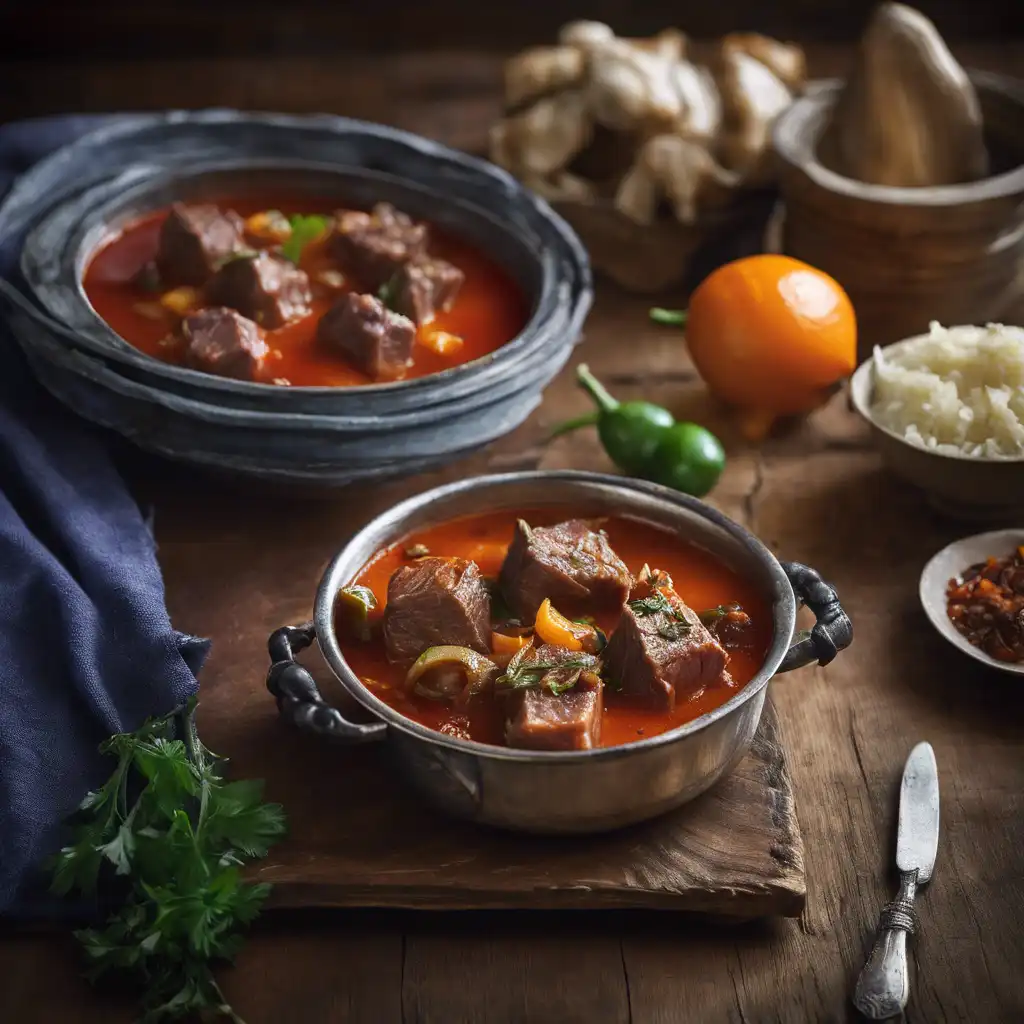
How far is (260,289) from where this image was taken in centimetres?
361

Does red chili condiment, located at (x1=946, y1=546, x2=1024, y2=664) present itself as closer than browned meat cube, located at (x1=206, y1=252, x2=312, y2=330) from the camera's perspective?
Yes

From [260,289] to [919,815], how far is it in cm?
200

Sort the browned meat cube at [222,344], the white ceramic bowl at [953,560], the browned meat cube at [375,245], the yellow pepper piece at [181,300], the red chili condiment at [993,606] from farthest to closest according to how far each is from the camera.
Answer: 1. the browned meat cube at [375,245]
2. the yellow pepper piece at [181,300]
3. the browned meat cube at [222,344]
4. the white ceramic bowl at [953,560]
5. the red chili condiment at [993,606]

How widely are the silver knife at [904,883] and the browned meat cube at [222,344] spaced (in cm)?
177

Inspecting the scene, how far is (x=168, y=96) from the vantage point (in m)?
5.74

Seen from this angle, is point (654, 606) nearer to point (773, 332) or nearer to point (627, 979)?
point (627, 979)

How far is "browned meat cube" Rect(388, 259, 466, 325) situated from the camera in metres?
3.74

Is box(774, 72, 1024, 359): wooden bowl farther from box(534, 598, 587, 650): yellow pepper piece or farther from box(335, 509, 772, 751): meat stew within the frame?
box(534, 598, 587, 650): yellow pepper piece

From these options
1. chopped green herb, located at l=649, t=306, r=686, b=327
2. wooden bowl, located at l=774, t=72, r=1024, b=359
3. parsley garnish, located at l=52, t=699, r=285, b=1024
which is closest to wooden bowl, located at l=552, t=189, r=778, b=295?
wooden bowl, located at l=774, t=72, r=1024, b=359

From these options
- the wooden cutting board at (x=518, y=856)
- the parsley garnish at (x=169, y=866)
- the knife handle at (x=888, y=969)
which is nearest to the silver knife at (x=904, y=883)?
the knife handle at (x=888, y=969)

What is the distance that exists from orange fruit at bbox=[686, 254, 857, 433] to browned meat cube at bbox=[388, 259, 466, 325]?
0.67m

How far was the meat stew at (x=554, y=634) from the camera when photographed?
8.56ft

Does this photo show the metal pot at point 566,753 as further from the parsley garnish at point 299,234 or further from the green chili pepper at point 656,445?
the parsley garnish at point 299,234

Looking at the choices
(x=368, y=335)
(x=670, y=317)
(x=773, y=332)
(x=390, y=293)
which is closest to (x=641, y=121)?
(x=670, y=317)
